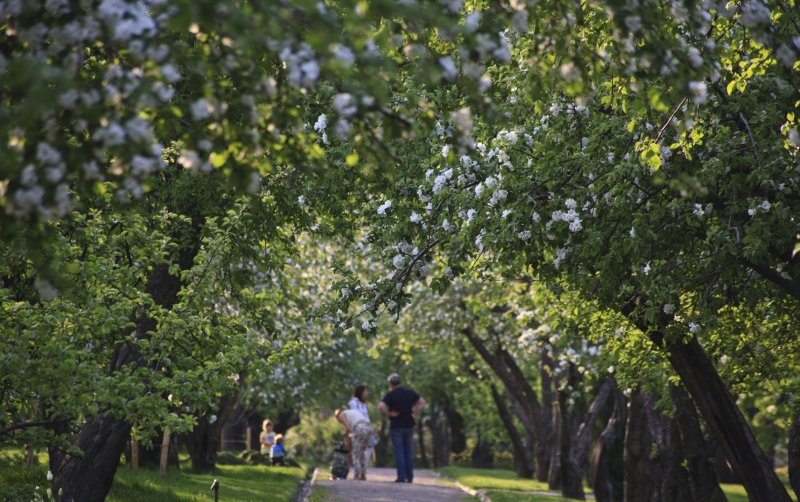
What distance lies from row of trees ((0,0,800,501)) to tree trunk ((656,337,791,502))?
31mm

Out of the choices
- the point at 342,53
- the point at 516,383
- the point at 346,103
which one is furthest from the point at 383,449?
the point at 342,53

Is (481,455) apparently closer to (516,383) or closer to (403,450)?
(516,383)

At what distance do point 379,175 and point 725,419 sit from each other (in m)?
5.00

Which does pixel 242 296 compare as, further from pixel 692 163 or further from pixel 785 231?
pixel 785 231

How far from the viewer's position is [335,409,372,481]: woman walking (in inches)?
832

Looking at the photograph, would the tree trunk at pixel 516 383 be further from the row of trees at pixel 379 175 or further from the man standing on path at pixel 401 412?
the row of trees at pixel 379 175

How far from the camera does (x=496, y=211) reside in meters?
9.66

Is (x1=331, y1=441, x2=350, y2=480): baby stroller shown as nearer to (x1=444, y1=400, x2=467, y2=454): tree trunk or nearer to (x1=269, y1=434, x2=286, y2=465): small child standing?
(x1=269, y1=434, x2=286, y2=465): small child standing

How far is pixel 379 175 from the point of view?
10242mm

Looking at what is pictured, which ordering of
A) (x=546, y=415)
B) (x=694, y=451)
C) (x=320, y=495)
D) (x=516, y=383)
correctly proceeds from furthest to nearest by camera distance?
1. (x=546, y=415)
2. (x=516, y=383)
3. (x=320, y=495)
4. (x=694, y=451)

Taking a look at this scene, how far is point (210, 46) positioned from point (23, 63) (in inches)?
47.7

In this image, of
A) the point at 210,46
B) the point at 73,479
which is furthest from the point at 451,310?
the point at 210,46

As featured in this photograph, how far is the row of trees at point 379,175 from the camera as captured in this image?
164 inches

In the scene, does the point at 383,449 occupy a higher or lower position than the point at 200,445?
higher
